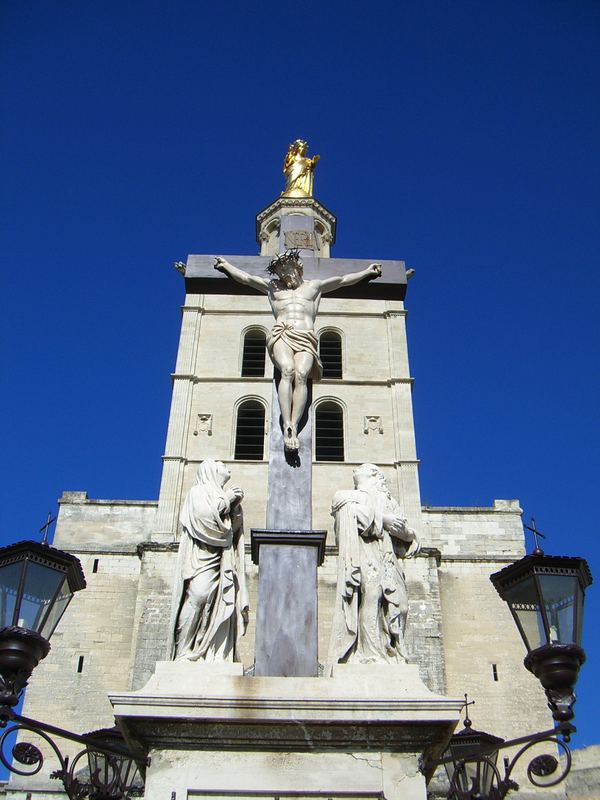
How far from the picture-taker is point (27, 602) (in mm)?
4785

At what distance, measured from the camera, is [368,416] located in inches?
1040

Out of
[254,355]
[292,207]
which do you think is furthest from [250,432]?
[292,207]

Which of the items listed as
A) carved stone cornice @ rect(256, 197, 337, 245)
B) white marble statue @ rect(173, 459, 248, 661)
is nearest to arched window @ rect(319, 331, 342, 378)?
carved stone cornice @ rect(256, 197, 337, 245)

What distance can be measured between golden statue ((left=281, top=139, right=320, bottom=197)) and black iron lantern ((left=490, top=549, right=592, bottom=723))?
30.6 meters

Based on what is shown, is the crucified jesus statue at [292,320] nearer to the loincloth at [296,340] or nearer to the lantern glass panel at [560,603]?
the loincloth at [296,340]

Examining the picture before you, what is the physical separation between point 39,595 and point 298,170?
31758 millimetres

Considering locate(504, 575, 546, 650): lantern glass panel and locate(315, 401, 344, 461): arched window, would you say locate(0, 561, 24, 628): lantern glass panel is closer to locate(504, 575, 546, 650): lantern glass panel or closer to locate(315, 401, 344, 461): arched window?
locate(504, 575, 546, 650): lantern glass panel

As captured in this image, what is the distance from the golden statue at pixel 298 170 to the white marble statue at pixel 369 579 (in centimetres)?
3014

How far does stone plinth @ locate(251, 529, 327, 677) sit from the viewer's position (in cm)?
510

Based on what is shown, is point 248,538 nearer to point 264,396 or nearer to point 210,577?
point 264,396

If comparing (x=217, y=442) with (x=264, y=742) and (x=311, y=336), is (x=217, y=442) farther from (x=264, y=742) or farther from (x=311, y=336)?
(x=264, y=742)

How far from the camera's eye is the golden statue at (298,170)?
34.4m

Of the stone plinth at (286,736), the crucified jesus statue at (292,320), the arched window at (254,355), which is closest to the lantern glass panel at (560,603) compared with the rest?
the stone plinth at (286,736)

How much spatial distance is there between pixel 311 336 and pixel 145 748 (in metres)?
2.88
